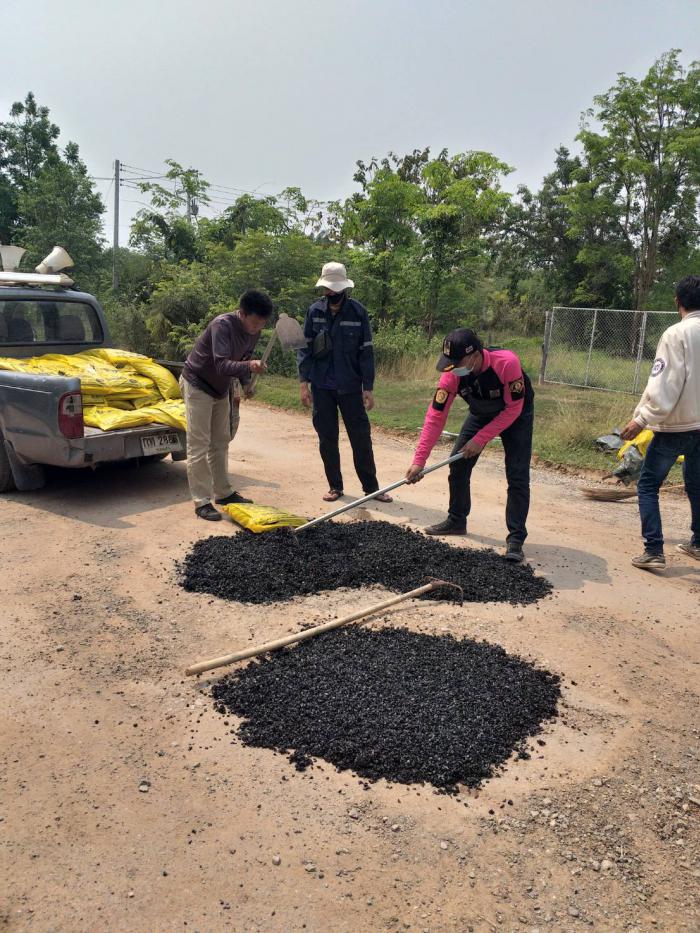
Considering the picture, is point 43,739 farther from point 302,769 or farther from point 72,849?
point 302,769

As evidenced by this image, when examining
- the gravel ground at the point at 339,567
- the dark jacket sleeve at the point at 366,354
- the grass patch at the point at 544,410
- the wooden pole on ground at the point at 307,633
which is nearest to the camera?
the wooden pole on ground at the point at 307,633

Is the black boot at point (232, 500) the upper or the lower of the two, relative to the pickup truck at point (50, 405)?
lower

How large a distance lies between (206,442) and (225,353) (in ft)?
2.65

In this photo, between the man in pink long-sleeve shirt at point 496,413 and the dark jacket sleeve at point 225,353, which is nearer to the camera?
the man in pink long-sleeve shirt at point 496,413

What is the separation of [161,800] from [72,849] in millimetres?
344

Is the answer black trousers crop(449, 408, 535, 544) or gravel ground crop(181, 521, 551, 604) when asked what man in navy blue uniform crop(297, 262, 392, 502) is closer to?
gravel ground crop(181, 521, 551, 604)

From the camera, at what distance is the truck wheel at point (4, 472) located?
6191 mm

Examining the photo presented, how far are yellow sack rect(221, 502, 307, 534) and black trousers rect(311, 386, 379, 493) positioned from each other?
101 cm

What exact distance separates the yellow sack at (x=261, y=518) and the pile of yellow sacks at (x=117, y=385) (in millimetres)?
1262

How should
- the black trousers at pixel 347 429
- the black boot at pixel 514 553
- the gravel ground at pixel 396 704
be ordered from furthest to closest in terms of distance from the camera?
1. the black trousers at pixel 347 429
2. the black boot at pixel 514 553
3. the gravel ground at pixel 396 704

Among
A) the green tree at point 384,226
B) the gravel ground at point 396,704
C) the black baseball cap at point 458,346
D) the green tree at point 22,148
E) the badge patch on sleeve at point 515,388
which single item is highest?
the green tree at point 22,148

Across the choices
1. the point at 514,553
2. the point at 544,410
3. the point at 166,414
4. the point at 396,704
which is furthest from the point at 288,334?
the point at 544,410

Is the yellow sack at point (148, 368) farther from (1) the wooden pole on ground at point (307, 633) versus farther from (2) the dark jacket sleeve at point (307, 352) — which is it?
(1) the wooden pole on ground at point (307, 633)

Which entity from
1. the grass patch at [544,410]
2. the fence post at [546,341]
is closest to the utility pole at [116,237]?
the grass patch at [544,410]
